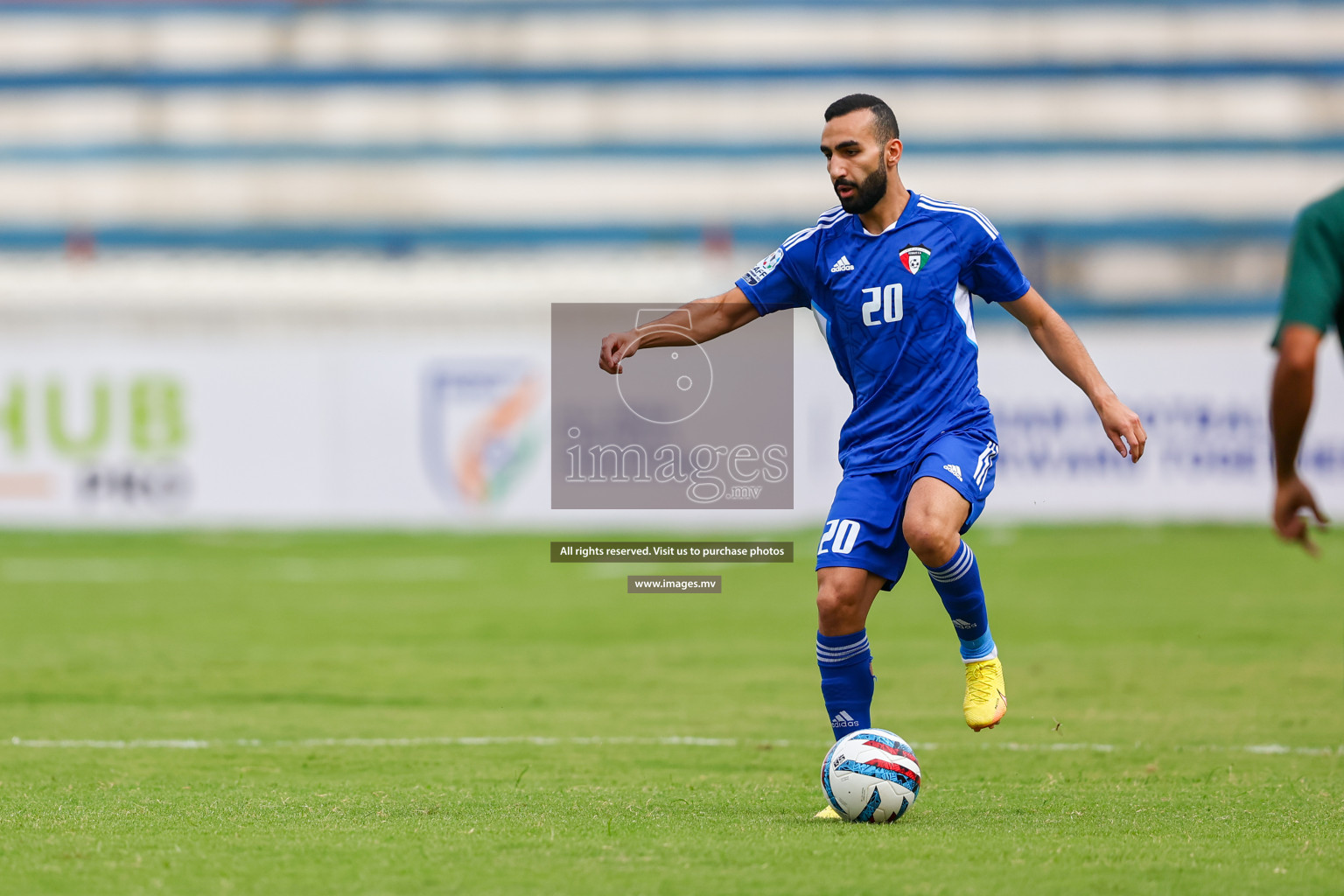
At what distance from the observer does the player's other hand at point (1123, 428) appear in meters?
5.23

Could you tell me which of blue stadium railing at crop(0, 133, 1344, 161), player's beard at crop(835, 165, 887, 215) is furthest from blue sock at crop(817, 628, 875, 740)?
blue stadium railing at crop(0, 133, 1344, 161)

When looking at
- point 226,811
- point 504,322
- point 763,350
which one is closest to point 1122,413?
point 226,811

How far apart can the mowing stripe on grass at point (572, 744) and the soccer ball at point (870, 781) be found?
6.42 feet

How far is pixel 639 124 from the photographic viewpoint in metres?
38.2

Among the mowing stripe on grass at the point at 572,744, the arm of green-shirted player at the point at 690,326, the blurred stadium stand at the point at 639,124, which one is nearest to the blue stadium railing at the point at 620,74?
the blurred stadium stand at the point at 639,124

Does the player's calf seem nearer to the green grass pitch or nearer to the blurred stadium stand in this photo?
the green grass pitch

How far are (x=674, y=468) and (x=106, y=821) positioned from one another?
12.2 feet

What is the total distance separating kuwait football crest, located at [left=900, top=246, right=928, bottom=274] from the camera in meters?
5.54

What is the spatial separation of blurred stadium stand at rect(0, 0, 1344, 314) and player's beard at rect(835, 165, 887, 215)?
28.8m

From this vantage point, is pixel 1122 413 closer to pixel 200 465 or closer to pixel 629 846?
pixel 629 846

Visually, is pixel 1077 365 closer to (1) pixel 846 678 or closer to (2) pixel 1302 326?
(1) pixel 846 678

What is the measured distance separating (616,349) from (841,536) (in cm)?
102

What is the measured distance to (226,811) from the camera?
5.43m

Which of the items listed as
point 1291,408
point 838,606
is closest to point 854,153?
point 838,606
